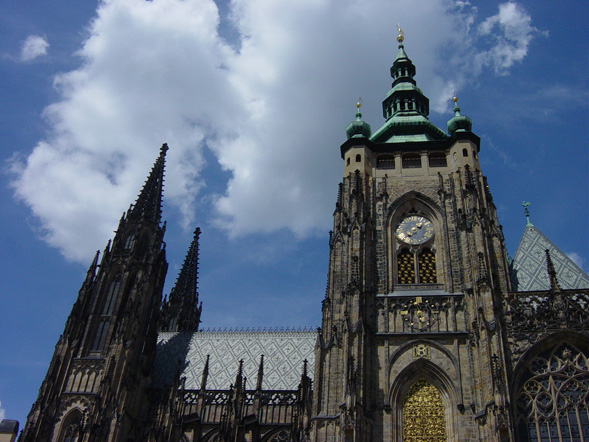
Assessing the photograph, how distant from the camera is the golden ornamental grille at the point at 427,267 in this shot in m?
27.8

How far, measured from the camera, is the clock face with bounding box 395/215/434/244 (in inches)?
1145

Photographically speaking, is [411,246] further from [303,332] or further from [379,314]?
[303,332]

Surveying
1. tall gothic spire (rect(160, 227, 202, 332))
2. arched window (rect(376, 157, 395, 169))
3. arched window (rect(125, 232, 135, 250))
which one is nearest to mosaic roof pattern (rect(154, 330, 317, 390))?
tall gothic spire (rect(160, 227, 202, 332))

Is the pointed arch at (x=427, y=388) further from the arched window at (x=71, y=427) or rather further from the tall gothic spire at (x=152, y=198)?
the tall gothic spire at (x=152, y=198)

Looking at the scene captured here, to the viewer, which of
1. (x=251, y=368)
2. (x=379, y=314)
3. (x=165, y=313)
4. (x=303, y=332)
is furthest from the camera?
(x=165, y=313)

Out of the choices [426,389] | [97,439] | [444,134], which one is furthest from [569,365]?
[97,439]

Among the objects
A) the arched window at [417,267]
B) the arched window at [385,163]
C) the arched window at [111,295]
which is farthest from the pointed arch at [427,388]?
the arched window at [111,295]

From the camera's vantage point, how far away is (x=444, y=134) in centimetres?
3472

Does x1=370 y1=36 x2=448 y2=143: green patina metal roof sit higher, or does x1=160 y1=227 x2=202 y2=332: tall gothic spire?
x1=370 y1=36 x2=448 y2=143: green patina metal roof

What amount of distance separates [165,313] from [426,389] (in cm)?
3051

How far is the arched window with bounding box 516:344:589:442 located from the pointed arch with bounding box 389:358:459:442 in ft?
8.42

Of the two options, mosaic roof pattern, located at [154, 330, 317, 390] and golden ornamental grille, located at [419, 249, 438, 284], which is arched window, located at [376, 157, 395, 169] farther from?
mosaic roof pattern, located at [154, 330, 317, 390]

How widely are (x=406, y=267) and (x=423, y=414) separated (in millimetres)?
7409

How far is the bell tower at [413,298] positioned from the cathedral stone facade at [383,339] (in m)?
0.07
